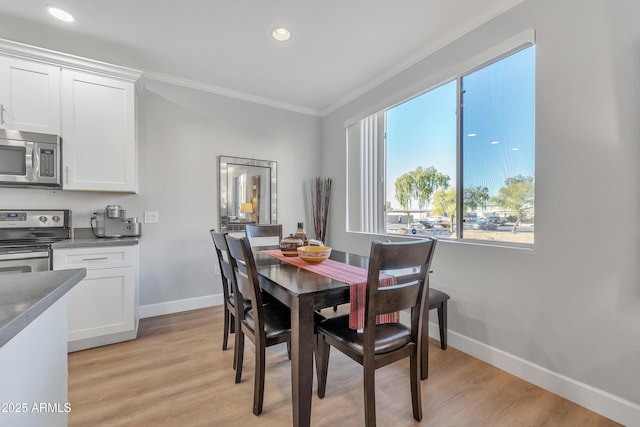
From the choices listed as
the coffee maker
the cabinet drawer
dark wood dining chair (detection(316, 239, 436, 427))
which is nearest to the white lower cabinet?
the cabinet drawer

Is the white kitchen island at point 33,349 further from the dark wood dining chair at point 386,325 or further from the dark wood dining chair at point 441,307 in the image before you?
the dark wood dining chair at point 441,307

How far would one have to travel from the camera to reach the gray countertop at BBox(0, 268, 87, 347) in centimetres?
58

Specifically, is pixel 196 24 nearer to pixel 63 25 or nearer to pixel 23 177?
pixel 63 25

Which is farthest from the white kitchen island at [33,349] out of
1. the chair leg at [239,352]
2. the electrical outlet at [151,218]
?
the electrical outlet at [151,218]

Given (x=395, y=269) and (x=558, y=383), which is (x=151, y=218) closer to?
(x=395, y=269)

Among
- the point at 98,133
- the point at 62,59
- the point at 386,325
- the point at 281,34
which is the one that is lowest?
the point at 386,325

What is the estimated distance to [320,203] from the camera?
4000mm

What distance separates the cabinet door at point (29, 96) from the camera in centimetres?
220

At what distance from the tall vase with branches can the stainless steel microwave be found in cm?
268

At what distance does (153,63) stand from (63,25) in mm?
675

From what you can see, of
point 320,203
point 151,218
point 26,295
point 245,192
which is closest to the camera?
point 26,295

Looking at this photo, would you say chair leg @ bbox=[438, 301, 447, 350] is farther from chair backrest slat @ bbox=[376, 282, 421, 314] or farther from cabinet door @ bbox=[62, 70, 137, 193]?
cabinet door @ bbox=[62, 70, 137, 193]

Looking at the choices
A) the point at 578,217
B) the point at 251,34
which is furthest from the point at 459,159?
the point at 251,34

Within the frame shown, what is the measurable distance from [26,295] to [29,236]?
2392 millimetres
